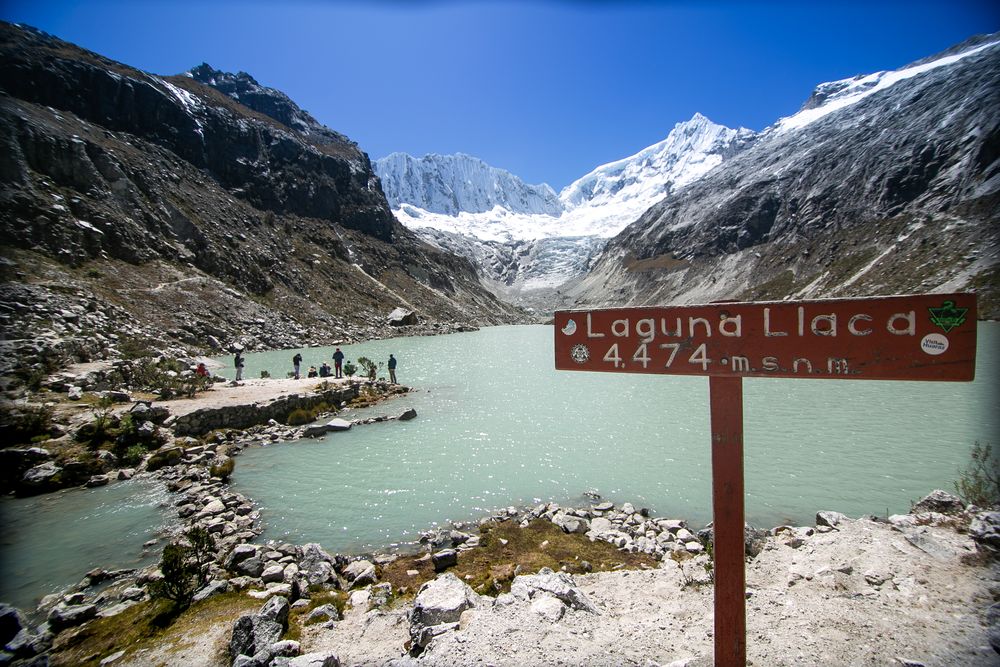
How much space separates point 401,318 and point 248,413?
62378 mm

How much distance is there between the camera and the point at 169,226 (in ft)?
195

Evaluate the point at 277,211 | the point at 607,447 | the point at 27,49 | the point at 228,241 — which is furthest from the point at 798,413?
the point at 27,49

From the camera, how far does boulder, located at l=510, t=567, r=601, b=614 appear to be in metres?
5.72

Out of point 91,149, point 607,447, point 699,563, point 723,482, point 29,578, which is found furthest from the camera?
point 91,149

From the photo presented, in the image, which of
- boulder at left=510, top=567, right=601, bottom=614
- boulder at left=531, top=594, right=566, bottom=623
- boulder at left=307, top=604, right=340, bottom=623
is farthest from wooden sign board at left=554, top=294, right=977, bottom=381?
boulder at left=307, top=604, right=340, bottom=623

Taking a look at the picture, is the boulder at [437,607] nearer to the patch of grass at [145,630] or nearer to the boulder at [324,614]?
the boulder at [324,614]

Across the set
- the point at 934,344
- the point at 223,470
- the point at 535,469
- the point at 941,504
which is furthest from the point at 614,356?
the point at 223,470

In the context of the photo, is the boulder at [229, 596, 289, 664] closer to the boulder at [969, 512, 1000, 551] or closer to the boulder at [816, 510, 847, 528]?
the boulder at [969, 512, 1000, 551]

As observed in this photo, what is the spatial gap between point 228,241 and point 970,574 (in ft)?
258

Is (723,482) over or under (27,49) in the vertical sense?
under

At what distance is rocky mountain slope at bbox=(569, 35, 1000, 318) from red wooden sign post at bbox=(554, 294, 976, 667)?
81201 millimetres

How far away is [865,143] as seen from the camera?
116 meters

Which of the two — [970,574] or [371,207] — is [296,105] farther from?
[970,574]

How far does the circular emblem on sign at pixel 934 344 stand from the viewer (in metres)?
2.78
